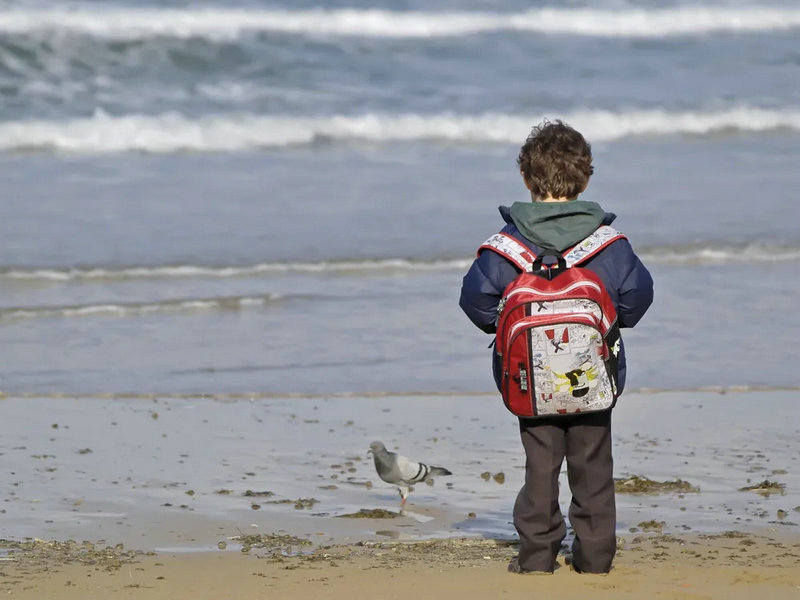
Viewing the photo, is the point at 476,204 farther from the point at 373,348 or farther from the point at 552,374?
the point at 552,374

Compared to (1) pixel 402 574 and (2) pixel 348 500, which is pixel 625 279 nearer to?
(1) pixel 402 574

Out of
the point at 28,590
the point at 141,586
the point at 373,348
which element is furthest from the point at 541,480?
the point at 373,348

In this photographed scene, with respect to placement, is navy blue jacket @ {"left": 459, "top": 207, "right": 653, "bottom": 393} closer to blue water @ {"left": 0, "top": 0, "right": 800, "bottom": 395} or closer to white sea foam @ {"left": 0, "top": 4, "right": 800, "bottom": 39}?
blue water @ {"left": 0, "top": 0, "right": 800, "bottom": 395}

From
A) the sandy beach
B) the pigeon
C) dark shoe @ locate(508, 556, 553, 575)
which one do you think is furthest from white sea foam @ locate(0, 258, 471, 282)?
dark shoe @ locate(508, 556, 553, 575)

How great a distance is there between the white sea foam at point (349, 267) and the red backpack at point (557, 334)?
21.0 feet

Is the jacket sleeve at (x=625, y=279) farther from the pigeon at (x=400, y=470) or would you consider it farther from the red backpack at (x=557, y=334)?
the pigeon at (x=400, y=470)

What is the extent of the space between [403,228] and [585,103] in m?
9.09

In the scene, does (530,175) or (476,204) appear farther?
(476,204)

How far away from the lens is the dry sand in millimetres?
3908

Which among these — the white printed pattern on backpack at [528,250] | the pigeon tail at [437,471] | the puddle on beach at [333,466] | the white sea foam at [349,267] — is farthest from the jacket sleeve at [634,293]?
the white sea foam at [349,267]

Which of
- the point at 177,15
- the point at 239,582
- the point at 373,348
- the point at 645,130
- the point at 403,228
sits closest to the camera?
the point at 239,582

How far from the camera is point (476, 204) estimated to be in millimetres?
12469

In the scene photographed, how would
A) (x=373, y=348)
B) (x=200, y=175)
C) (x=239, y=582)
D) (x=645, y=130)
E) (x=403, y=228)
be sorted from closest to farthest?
(x=239, y=582) < (x=373, y=348) < (x=403, y=228) < (x=200, y=175) < (x=645, y=130)

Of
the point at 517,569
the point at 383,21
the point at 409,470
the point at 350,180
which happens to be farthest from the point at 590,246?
the point at 383,21
